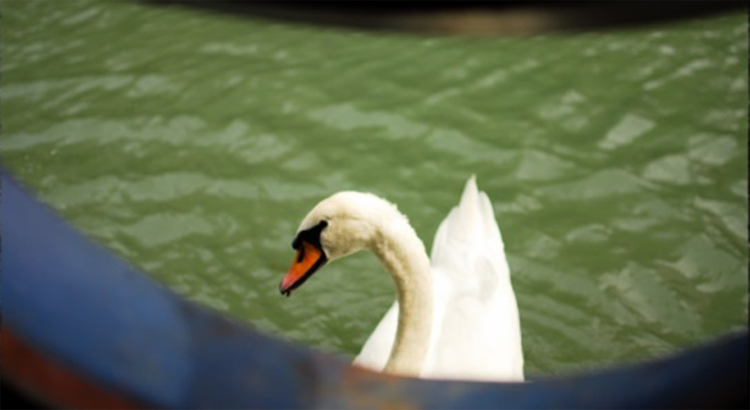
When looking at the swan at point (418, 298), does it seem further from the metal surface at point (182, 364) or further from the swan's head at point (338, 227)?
the metal surface at point (182, 364)

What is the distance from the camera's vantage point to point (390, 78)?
14.8 feet

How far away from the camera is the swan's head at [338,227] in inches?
90.4

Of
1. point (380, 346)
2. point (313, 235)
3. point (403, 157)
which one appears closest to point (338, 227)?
point (313, 235)

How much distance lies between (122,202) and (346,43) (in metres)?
1.94

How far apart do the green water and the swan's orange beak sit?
40cm

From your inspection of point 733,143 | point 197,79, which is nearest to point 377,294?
point 733,143

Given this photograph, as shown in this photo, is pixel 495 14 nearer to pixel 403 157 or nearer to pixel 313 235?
pixel 313 235

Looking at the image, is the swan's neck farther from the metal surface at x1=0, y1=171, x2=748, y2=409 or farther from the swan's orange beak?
the metal surface at x1=0, y1=171, x2=748, y2=409

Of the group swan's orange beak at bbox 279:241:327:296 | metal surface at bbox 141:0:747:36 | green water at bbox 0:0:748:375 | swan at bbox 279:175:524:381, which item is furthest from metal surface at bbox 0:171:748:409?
green water at bbox 0:0:748:375

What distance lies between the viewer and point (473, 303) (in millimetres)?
2545

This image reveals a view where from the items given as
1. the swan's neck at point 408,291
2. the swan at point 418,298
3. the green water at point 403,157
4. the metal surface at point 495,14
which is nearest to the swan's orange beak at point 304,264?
the swan at point 418,298

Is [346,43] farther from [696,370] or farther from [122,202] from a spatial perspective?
[696,370]

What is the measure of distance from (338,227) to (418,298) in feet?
1.04

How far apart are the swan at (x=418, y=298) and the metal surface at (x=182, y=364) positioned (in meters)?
1.87
